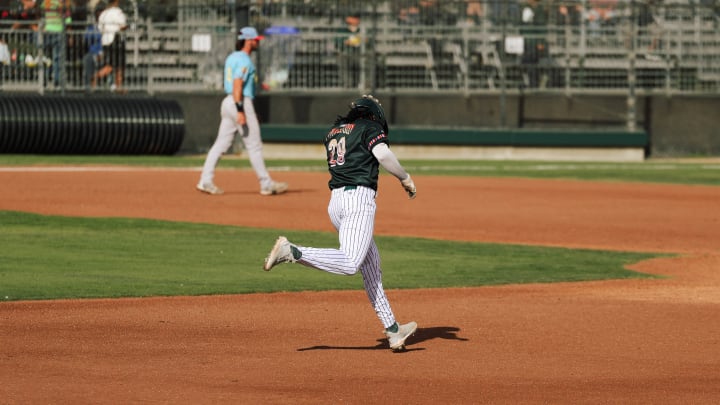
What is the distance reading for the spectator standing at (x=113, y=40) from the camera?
30.2 metres

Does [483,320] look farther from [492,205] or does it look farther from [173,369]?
[492,205]

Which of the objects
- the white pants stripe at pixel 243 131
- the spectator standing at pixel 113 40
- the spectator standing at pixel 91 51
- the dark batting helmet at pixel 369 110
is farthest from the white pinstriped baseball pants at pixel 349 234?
the spectator standing at pixel 91 51

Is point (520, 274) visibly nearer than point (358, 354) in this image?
No

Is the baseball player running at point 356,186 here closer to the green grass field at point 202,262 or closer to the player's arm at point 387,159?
the player's arm at point 387,159

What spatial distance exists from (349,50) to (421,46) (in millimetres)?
1706

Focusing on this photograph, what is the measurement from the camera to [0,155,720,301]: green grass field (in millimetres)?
12469

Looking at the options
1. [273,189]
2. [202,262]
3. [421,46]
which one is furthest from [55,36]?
[202,262]

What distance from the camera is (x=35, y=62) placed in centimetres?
3005

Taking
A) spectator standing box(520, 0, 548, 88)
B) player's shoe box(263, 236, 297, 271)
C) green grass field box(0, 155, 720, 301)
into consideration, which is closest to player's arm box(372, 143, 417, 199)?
player's shoe box(263, 236, 297, 271)

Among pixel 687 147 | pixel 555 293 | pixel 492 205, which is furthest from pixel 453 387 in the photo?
pixel 687 147

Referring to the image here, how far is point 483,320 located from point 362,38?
21.3m

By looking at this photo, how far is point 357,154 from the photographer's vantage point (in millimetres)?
8883

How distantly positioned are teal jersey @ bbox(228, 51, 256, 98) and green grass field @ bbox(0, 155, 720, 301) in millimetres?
2719

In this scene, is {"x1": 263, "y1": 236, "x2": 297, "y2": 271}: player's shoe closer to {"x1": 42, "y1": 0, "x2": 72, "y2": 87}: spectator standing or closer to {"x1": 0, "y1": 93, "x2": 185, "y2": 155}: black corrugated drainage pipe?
{"x1": 0, "y1": 93, "x2": 185, "y2": 155}: black corrugated drainage pipe
